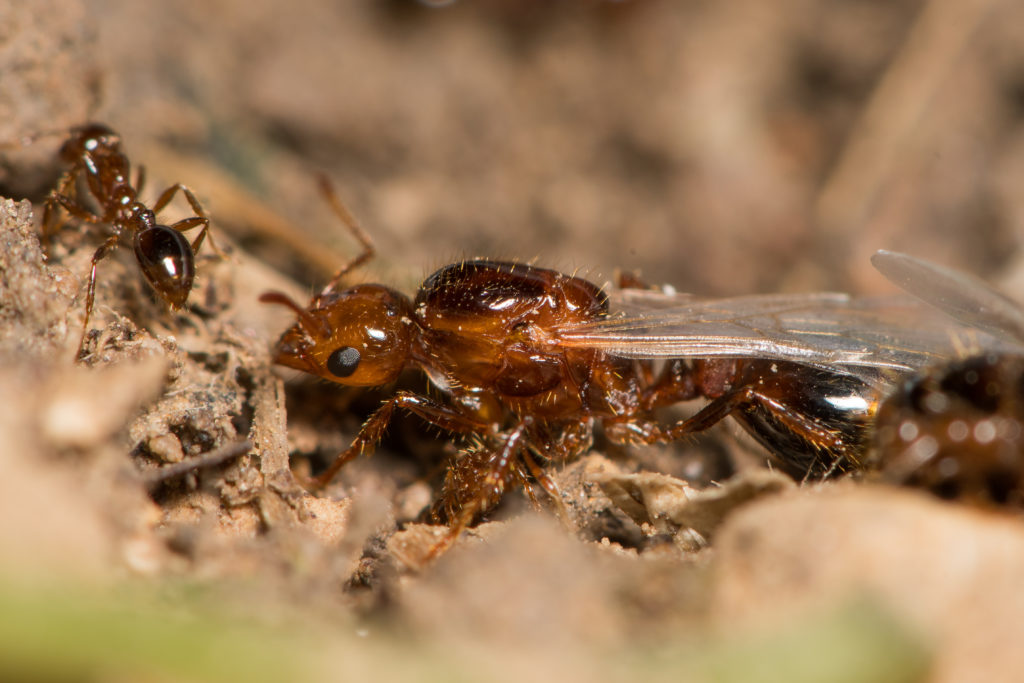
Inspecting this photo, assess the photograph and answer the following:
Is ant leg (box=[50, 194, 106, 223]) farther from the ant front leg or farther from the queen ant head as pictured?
the queen ant head

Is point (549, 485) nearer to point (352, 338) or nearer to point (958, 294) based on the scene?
point (352, 338)

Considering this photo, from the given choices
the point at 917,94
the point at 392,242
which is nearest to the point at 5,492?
the point at 392,242

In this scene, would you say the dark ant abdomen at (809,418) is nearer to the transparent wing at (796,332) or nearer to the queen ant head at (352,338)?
the transparent wing at (796,332)

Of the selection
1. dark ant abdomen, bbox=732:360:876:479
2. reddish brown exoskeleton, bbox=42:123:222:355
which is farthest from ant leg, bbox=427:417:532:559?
reddish brown exoskeleton, bbox=42:123:222:355

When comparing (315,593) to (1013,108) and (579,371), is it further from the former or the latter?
(1013,108)

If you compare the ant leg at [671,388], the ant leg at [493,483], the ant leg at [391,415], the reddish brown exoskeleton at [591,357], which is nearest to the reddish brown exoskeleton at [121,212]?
the reddish brown exoskeleton at [591,357]

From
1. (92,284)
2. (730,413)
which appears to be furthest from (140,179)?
(730,413)
